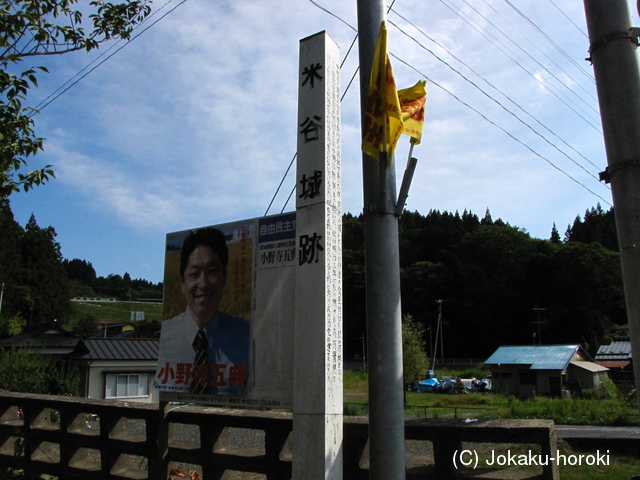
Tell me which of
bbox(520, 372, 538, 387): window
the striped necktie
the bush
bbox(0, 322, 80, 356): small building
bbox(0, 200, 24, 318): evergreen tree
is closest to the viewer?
the striped necktie

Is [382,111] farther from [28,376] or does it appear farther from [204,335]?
[28,376]

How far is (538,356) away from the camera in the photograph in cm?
4491

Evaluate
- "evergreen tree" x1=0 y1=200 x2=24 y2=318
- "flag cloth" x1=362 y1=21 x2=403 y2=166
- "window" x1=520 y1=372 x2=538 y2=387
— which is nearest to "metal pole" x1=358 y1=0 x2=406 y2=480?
"flag cloth" x1=362 y1=21 x2=403 y2=166

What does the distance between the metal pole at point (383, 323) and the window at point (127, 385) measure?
20.6 m

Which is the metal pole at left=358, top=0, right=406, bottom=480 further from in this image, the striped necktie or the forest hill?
the forest hill

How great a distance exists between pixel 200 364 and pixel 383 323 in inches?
87.0

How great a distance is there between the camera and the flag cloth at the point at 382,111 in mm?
3746

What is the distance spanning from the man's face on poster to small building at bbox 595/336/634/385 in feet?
153

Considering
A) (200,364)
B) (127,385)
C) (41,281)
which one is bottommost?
(127,385)

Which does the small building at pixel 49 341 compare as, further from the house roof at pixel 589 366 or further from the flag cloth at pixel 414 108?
the house roof at pixel 589 366

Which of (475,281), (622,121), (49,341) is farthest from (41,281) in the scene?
(622,121)

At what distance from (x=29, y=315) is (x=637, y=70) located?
7650 centimetres

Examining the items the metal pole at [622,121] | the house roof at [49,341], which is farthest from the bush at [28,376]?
the metal pole at [622,121]

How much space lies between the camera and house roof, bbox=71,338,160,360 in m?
21.2
